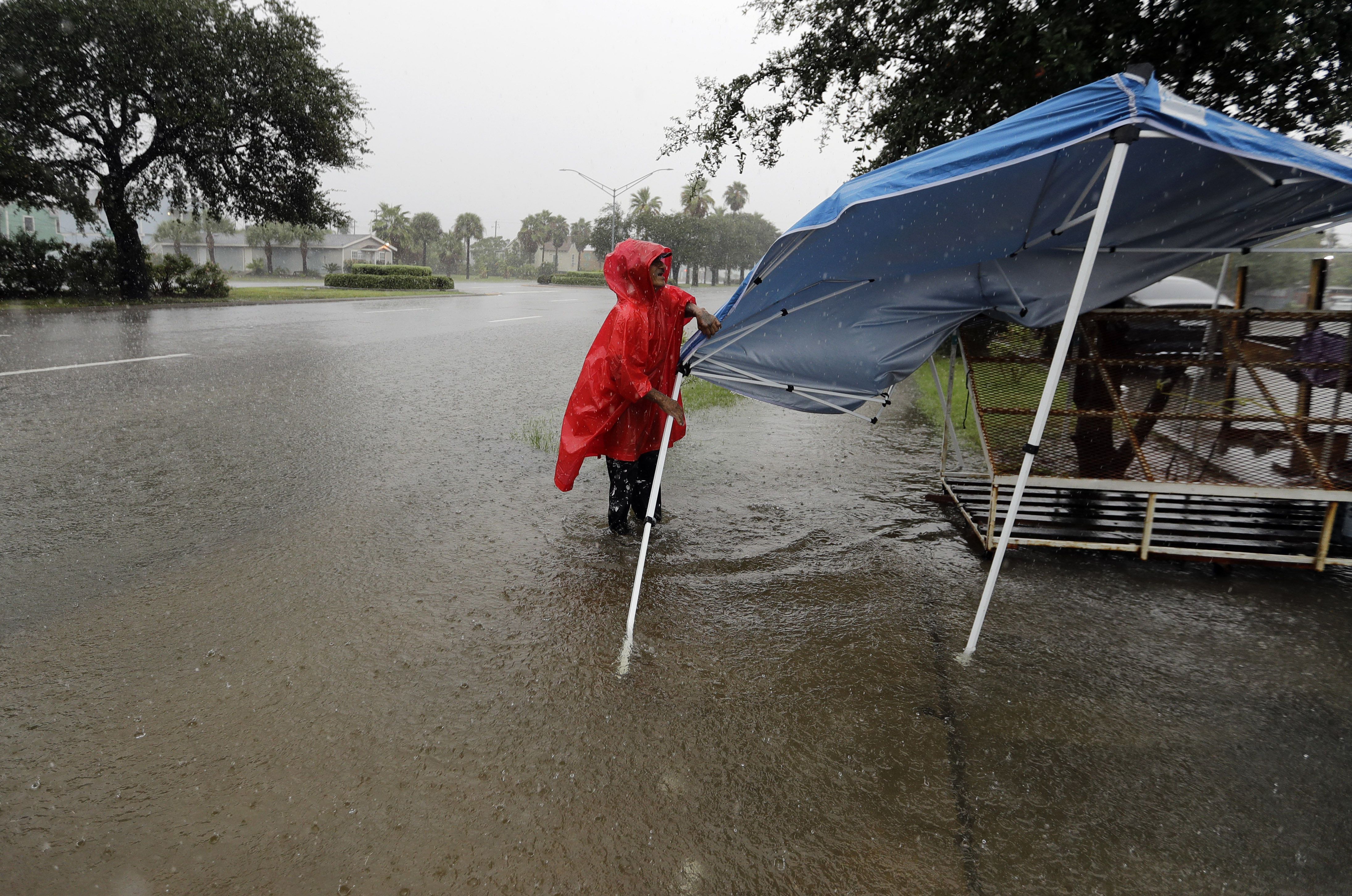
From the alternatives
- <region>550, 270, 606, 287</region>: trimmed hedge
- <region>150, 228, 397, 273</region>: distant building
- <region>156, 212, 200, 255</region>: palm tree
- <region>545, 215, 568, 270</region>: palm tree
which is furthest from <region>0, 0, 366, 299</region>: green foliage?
<region>545, 215, 568, 270</region>: palm tree

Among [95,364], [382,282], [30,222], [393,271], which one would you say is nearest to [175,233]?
[30,222]

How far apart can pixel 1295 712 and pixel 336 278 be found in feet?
130

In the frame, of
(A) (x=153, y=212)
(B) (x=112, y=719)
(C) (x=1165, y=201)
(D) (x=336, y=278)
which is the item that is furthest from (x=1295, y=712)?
(D) (x=336, y=278)

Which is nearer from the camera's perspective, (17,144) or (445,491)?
(445,491)

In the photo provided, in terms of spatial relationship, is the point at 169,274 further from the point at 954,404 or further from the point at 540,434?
the point at 954,404

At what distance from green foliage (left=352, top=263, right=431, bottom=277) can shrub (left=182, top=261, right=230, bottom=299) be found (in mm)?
13071

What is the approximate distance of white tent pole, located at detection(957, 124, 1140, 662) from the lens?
2918 mm

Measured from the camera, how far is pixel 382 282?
3631 centimetres

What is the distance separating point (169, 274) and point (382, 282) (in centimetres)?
1370

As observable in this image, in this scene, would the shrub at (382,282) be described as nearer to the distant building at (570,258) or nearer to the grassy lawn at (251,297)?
the grassy lawn at (251,297)

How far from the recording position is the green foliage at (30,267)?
63.0ft

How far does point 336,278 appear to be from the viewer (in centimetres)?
3712

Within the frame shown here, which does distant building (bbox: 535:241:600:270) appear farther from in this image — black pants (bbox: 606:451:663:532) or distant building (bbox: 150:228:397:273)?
black pants (bbox: 606:451:663:532)

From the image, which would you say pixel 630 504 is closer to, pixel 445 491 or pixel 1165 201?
pixel 445 491
